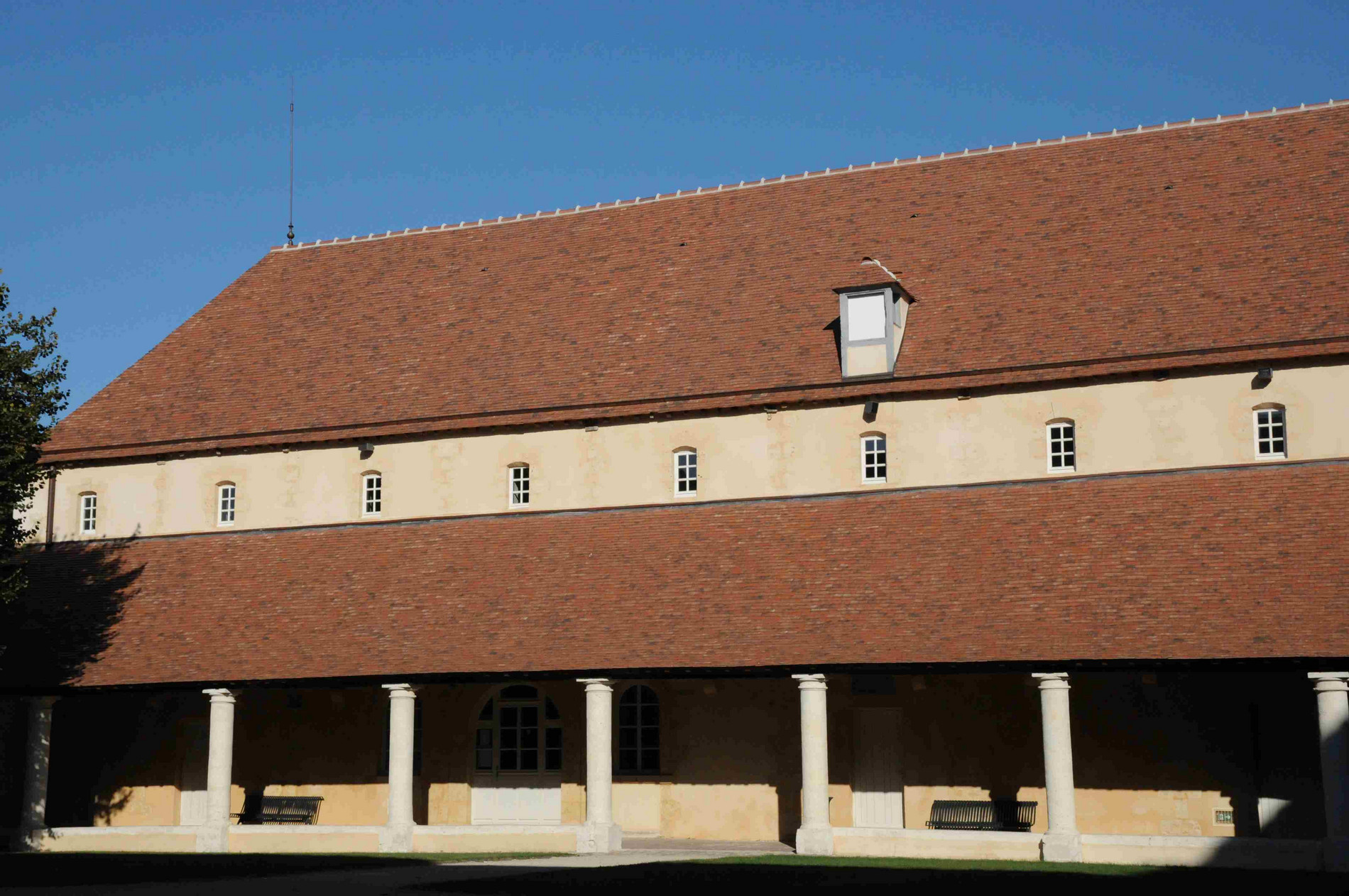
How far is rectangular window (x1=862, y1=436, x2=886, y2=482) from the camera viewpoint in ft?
97.7

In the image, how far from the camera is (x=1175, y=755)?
87.2 feet

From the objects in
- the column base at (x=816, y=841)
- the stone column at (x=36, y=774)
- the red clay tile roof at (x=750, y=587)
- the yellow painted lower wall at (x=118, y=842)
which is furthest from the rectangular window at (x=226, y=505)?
the column base at (x=816, y=841)

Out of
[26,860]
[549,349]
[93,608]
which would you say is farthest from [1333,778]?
[93,608]

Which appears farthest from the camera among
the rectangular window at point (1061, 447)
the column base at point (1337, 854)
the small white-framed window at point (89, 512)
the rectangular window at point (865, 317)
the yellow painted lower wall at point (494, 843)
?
the small white-framed window at point (89, 512)

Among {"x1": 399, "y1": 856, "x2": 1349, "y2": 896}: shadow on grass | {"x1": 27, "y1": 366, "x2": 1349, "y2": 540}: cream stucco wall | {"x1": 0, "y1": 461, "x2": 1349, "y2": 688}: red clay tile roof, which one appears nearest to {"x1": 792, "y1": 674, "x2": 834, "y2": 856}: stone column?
{"x1": 0, "y1": 461, "x2": 1349, "y2": 688}: red clay tile roof

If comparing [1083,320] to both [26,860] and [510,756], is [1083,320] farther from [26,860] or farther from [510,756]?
[26,860]

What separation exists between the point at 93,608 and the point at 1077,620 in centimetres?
1917

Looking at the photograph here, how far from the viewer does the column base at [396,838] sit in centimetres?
2770

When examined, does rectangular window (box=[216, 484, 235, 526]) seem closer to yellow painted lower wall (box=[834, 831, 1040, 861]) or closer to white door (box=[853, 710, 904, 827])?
white door (box=[853, 710, 904, 827])

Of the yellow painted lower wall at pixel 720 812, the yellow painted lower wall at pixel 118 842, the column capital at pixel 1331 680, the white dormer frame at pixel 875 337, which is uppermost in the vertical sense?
the white dormer frame at pixel 875 337

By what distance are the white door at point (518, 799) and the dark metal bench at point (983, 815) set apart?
748 centimetres

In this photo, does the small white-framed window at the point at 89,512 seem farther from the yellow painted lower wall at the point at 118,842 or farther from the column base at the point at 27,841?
the yellow painted lower wall at the point at 118,842

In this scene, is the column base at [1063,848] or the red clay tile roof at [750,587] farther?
the red clay tile roof at [750,587]

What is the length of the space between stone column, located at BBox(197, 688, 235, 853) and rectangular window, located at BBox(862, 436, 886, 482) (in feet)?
40.3
